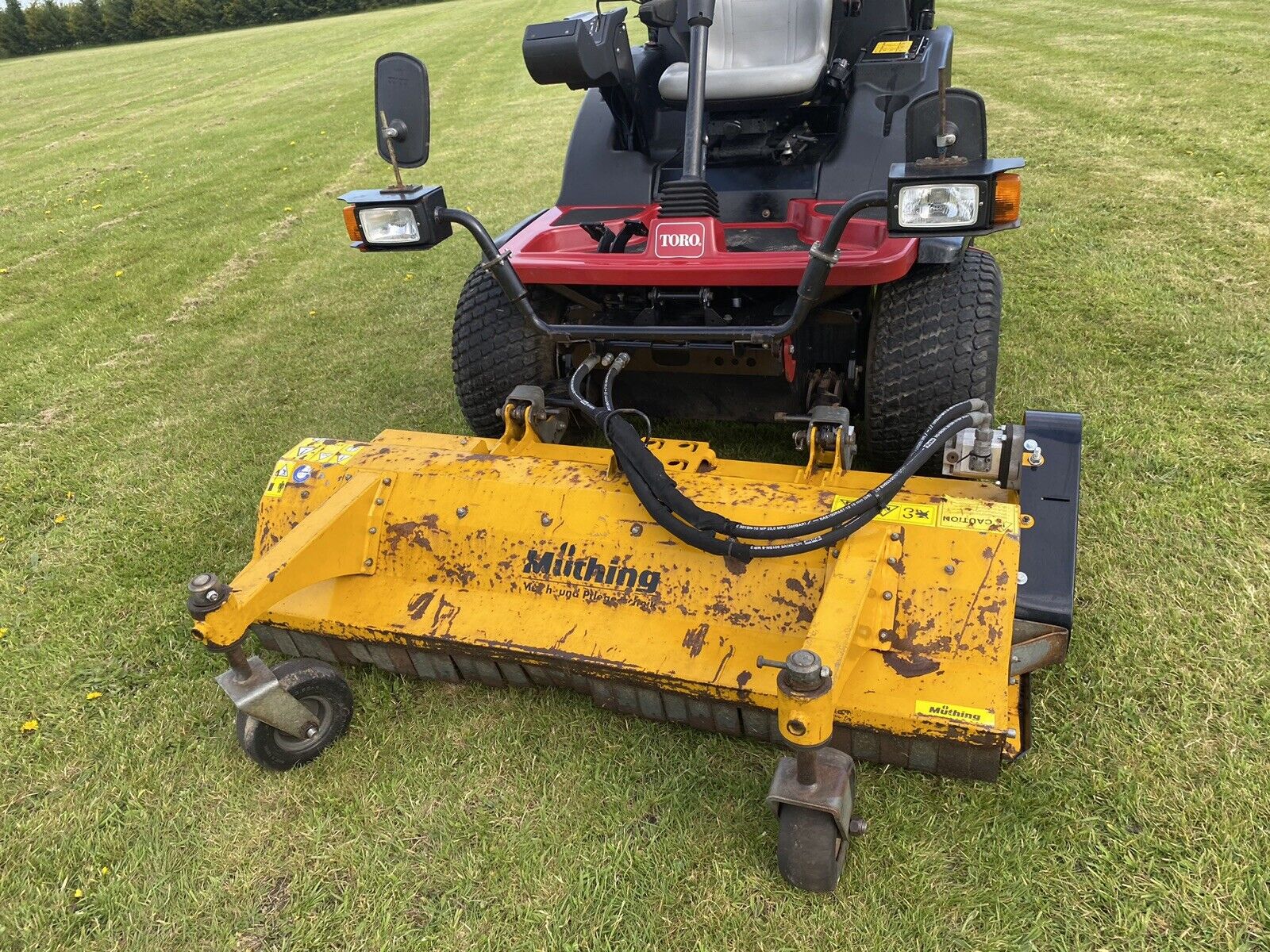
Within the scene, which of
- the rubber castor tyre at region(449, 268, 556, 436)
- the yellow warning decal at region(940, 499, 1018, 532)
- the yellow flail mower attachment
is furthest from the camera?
the rubber castor tyre at region(449, 268, 556, 436)

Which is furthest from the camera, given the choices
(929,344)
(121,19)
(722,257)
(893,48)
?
(121,19)

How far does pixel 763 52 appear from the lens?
132 inches

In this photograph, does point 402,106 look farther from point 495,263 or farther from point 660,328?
point 660,328

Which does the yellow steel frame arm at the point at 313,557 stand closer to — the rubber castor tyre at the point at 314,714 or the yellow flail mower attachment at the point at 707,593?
the yellow flail mower attachment at the point at 707,593

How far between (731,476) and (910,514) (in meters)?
0.53

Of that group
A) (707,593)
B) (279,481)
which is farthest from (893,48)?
(279,481)

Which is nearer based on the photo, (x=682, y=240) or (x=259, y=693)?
(x=259, y=693)

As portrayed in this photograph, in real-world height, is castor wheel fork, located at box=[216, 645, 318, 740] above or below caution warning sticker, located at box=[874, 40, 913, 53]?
below

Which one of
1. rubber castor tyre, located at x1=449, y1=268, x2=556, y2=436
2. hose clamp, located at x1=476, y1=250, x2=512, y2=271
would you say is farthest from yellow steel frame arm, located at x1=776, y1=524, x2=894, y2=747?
rubber castor tyre, located at x1=449, y1=268, x2=556, y2=436

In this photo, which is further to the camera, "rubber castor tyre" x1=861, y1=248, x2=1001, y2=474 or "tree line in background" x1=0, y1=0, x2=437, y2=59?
"tree line in background" x1=0, y1=0, x2=437, y2=59

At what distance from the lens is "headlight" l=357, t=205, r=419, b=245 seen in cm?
241

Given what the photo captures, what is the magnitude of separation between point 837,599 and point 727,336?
32.7 inches

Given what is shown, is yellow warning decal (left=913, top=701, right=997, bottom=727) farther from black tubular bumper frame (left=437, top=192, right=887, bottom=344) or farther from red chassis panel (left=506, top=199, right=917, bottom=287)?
red chassis panel (left=506, top=199, right=917, bottom=287)

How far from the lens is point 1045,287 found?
182 inches
